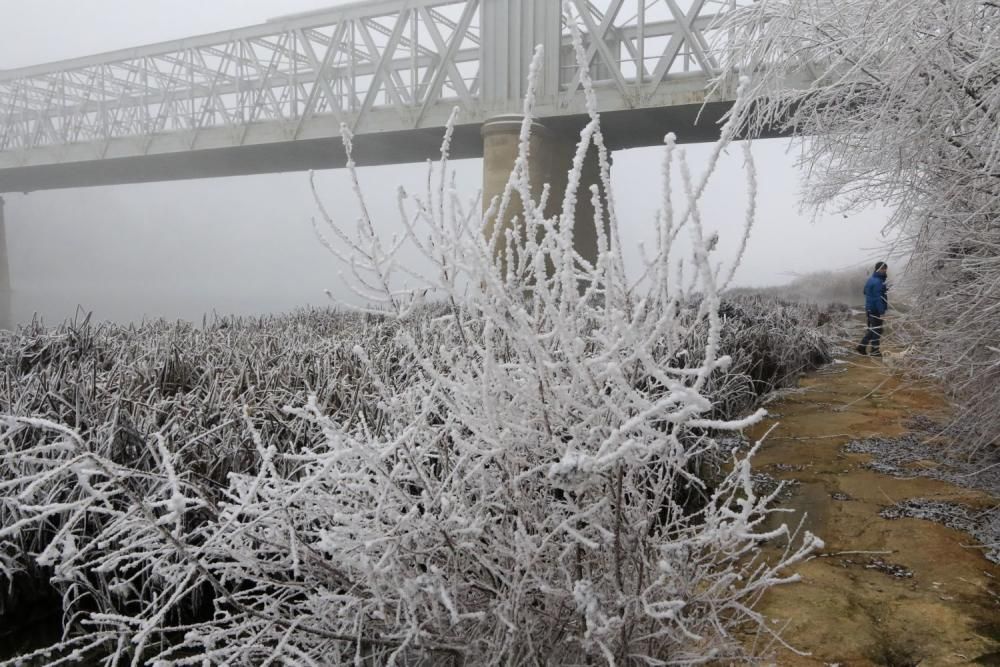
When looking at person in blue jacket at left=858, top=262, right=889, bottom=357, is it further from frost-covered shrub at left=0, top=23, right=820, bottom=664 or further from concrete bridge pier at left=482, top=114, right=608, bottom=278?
frost-covered shrub at left=0, top=23, right=820, bottom=664

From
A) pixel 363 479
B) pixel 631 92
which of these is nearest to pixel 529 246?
pixel 363 479

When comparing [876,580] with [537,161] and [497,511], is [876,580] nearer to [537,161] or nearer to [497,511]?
[497,511]

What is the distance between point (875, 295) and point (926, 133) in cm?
617

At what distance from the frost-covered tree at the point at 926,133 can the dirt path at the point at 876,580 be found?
740 millimetres

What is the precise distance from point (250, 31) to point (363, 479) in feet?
84.9

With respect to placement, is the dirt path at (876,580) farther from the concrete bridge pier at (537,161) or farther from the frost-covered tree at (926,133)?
the concrete bridge pier at (537,161)

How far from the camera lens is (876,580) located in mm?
2188

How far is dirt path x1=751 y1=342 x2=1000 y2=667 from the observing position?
1.80 m

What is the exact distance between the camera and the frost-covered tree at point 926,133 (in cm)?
257

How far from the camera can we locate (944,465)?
3562 mm

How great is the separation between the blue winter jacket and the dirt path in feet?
17.9

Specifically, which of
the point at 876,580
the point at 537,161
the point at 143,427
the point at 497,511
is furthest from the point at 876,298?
the point at 537,161

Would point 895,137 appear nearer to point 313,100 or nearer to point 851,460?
point 851,460

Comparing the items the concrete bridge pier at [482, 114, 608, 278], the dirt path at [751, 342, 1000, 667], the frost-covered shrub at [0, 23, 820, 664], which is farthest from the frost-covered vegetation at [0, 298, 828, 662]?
the concrete bridge pier at [482, 114, 608, 278]
